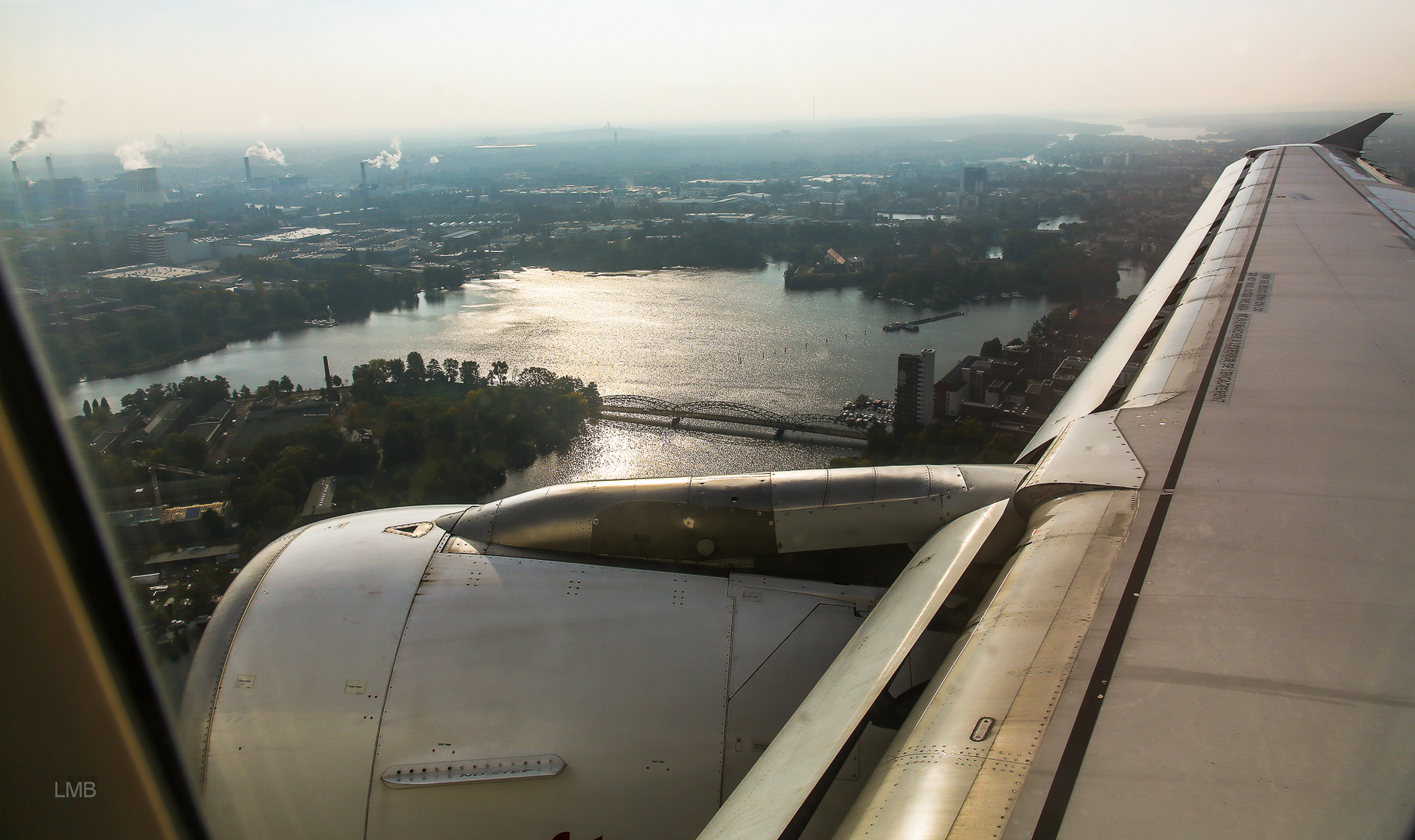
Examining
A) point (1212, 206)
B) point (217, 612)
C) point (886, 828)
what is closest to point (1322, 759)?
point (886, 828)

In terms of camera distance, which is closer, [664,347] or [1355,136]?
[1355,136]

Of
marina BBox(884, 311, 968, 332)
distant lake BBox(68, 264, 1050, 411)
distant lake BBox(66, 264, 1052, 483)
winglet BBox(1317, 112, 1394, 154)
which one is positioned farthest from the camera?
marina BBox(884, 311, 968, 332)

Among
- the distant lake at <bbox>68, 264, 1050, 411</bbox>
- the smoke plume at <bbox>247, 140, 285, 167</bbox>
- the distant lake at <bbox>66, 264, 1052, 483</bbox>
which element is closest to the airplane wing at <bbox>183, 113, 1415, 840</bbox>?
the distant lake at <bbox>66, 264, 1052, 483</bbox>

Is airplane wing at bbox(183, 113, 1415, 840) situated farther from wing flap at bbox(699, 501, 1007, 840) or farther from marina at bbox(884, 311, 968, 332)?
marina at bbox(884, 311, 968, 332)

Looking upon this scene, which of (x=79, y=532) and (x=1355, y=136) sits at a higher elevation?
(x=1355, y=136)
